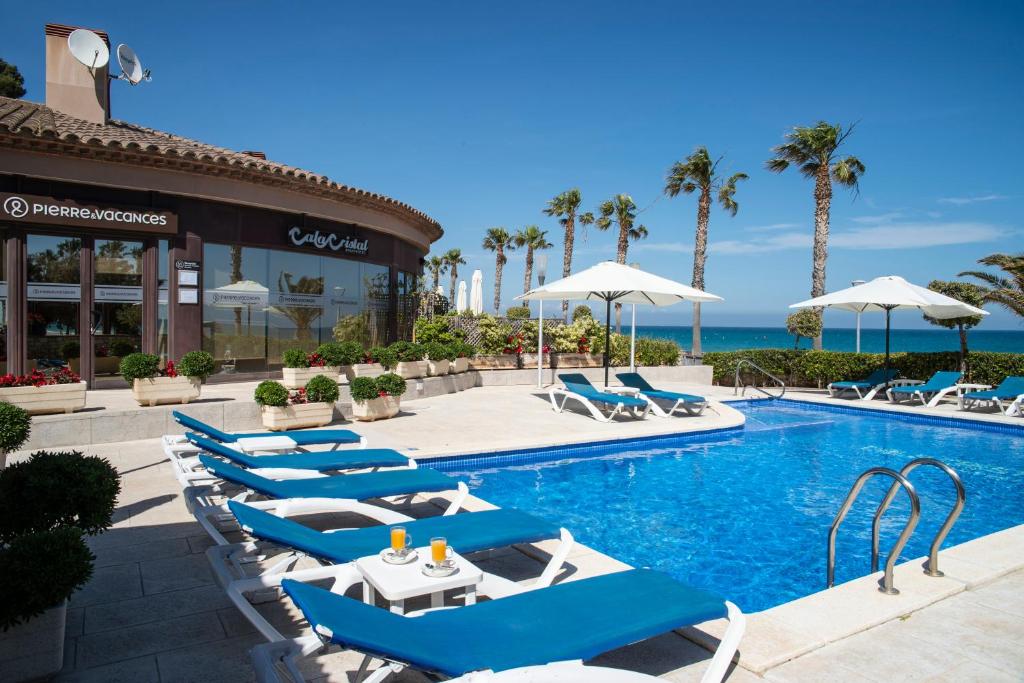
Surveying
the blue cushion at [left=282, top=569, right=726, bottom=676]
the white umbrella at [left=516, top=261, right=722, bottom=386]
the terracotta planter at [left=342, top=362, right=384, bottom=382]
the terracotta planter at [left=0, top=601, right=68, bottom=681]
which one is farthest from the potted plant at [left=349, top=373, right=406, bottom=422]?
the blue cushion at [left=282, top=569, right=726, bottom=676]

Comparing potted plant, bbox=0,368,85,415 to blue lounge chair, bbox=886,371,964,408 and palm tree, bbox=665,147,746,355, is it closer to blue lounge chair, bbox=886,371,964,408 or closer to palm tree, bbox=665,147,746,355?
blue lounge chair, bbox=886,371,964,408

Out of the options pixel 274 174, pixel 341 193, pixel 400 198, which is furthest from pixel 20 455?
pixel 400 198

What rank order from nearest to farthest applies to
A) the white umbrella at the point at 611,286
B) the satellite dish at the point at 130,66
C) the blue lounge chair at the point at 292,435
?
the blue lounge chair at the point at 292,435
the white umbrella at the point at 611,286
the satellite dish at the point at 130,66

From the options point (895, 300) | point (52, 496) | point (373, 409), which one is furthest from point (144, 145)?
point (895, 300)

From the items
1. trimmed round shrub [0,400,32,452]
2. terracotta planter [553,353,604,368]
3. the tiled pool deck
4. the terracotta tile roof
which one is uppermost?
the terracotta tile roof

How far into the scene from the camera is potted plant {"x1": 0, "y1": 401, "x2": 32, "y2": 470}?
213 inches

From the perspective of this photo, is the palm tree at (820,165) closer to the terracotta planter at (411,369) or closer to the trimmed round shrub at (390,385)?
the terracotta planter at (411,369)

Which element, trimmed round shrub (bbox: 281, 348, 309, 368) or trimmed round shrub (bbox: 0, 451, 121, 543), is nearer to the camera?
trimmed round shrub (bbox: 0, 451, 121, 543)

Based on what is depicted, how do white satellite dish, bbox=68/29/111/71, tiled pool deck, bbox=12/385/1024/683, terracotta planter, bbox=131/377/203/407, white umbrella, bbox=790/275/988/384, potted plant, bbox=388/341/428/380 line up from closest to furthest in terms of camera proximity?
tiled pool deck, bbox=12/385/1024/683
terracotta planter, bbox=131/377/203/407
white satellite dish, bbox=68/29/111/71
potted plant, bbox=388/341/428/380
white umbrella, bbox=790/275/988/384

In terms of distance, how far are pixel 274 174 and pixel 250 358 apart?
3805 millimetres

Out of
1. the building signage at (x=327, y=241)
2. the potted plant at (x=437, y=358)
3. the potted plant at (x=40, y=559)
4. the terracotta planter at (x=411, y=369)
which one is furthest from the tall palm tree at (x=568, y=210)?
the potted plant at (x=40, y=559)

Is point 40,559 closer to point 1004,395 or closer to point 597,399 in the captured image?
point 597,399

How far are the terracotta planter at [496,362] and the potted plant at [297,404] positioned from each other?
6796mm

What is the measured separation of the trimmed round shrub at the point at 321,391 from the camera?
31.4 ft
